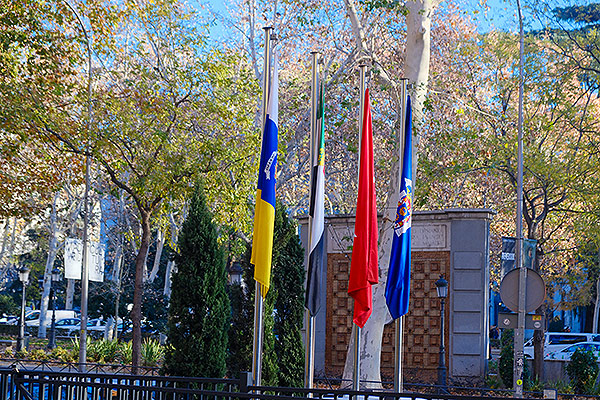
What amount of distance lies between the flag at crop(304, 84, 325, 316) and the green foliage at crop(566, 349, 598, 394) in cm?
1332

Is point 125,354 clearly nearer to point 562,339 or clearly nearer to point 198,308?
point 198,308

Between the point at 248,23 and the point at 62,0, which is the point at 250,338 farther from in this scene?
the point at 248,23

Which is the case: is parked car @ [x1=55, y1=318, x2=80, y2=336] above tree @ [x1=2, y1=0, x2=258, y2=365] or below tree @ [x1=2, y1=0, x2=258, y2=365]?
below

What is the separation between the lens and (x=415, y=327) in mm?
22359

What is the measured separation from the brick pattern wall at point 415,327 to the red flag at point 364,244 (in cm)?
1060

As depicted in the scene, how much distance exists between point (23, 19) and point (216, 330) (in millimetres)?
8655

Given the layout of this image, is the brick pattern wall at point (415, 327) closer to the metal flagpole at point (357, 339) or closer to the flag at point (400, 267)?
the metal flagpole at point (357, 339)

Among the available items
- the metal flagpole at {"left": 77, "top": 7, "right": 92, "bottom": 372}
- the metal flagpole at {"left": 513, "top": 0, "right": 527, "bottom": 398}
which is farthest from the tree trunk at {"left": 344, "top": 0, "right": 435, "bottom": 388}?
the metal flagpole at {"left": 77, "top": 7, "right": 92, "bottom": 372}

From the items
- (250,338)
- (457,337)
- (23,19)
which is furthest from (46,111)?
Result: (457,337)

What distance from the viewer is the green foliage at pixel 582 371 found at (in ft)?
71.6

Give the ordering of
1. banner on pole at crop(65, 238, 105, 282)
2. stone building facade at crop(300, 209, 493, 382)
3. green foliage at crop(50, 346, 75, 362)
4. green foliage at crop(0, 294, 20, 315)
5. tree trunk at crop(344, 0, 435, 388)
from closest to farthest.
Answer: tree trunk at crop(344, 0, 435, 388)
stone building facade at crop(300, 209, 493, 382)
banner on pole at crop(65, 238, 105, 282)
green foliage at crop(50, 346, 75, 362)
green foliage at crop(0, 294, 20, 315)

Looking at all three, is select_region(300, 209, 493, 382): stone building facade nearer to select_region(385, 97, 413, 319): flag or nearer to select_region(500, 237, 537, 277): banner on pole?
select_region(500, 237, 537, 277): banner on pole

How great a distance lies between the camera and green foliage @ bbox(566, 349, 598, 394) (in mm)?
21812

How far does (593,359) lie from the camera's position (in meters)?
22.4
